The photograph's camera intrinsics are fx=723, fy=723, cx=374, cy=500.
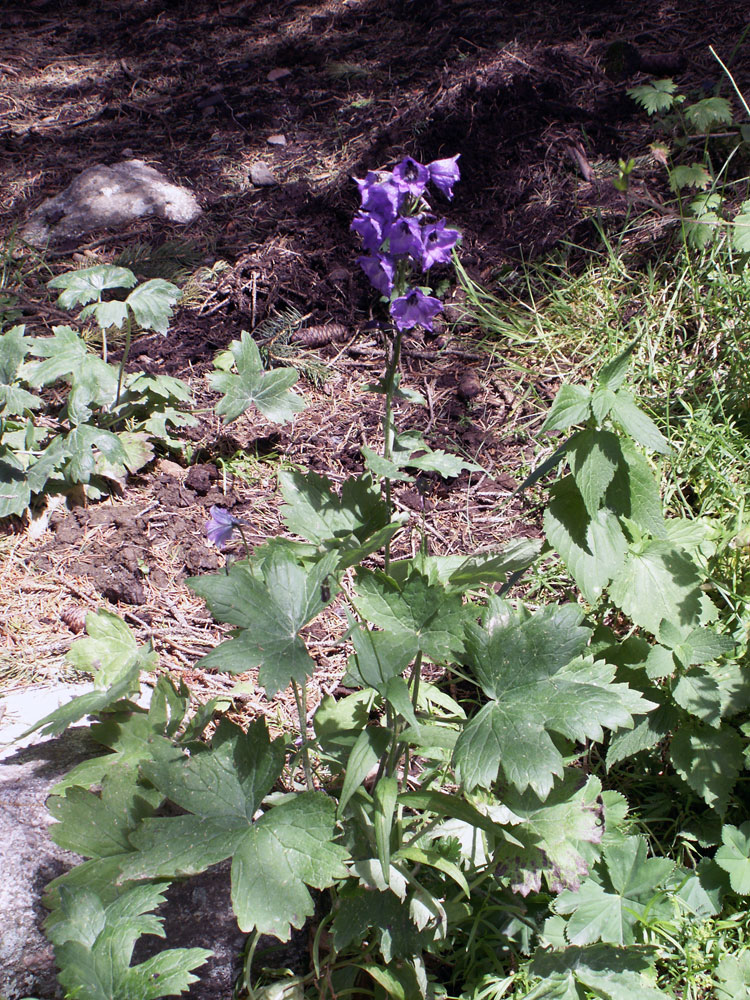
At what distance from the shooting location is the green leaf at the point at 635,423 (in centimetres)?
159

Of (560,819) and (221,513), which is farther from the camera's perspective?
(221,513)

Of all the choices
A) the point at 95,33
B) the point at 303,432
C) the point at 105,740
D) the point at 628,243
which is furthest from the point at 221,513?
the point at 95,33

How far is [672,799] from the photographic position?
1819mm

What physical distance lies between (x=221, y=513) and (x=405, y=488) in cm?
107

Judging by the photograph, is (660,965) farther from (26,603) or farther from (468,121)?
(468,121)

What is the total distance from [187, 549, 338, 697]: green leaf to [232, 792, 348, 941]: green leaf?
0.79 ft

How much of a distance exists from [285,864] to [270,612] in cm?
42

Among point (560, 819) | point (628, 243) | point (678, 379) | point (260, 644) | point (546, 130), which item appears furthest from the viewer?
point (546, 130)

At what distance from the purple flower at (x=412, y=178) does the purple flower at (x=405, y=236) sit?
51 mm

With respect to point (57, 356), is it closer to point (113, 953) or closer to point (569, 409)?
point (569, 409)

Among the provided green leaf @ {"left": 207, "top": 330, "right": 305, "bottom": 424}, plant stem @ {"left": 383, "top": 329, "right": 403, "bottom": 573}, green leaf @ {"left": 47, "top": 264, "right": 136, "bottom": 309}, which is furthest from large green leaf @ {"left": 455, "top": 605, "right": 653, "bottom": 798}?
green leaf @ {"left": 47, "top": 264, "right": 136, "bottom": 309}

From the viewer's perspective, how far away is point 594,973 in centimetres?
140

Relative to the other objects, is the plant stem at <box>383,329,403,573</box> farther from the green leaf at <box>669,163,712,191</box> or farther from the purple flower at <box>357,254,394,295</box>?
the green leaf at <box>669,163,712,191</box>

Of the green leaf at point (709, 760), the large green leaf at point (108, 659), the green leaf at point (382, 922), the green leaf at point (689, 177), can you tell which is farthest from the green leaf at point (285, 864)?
the green leaf at point (689, 177)
